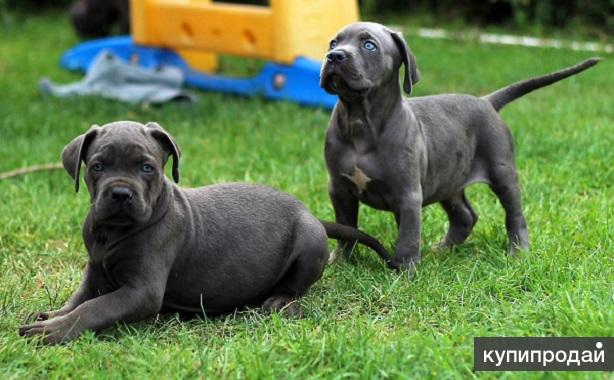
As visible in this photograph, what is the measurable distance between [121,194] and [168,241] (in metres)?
0.46

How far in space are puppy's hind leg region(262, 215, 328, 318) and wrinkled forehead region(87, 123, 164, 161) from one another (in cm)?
87

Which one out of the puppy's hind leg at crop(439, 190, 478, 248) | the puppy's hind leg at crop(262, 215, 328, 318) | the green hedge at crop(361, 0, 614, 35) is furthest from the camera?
the green hedge at crop(361, 0, 614, 35)

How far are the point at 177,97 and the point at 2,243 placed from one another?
435 centimetres

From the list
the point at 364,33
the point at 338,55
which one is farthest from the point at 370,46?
the point at 338,55

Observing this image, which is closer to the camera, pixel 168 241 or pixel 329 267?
pixel 168 241

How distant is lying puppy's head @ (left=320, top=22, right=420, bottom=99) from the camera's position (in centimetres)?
490

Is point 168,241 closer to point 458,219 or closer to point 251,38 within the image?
point 458,219

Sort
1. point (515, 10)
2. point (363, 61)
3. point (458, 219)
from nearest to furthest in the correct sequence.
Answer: point (363, 61)
point (458, 219)
point (515, 10)

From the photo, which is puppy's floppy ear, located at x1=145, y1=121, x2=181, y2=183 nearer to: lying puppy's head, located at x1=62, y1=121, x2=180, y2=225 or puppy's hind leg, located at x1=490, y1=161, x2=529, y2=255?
lying puppy's head, located at x1=62, y1=121, x2=180, y2=225

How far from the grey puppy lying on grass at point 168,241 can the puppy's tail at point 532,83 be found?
1.30 m

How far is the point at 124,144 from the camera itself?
4.24 m

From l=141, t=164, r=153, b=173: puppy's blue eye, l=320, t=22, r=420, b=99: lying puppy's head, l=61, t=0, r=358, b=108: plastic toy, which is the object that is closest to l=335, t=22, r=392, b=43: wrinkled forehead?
l=320, t=22, r=420, b=99: lying puppy's head

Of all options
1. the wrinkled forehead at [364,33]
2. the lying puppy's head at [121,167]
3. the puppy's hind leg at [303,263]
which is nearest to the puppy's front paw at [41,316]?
the lying puppy's head at [121,167]

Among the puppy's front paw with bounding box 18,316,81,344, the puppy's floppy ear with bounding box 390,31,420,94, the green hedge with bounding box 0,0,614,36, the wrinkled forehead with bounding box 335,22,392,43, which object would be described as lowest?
the green hedge with bounding box 0,0,614,36
